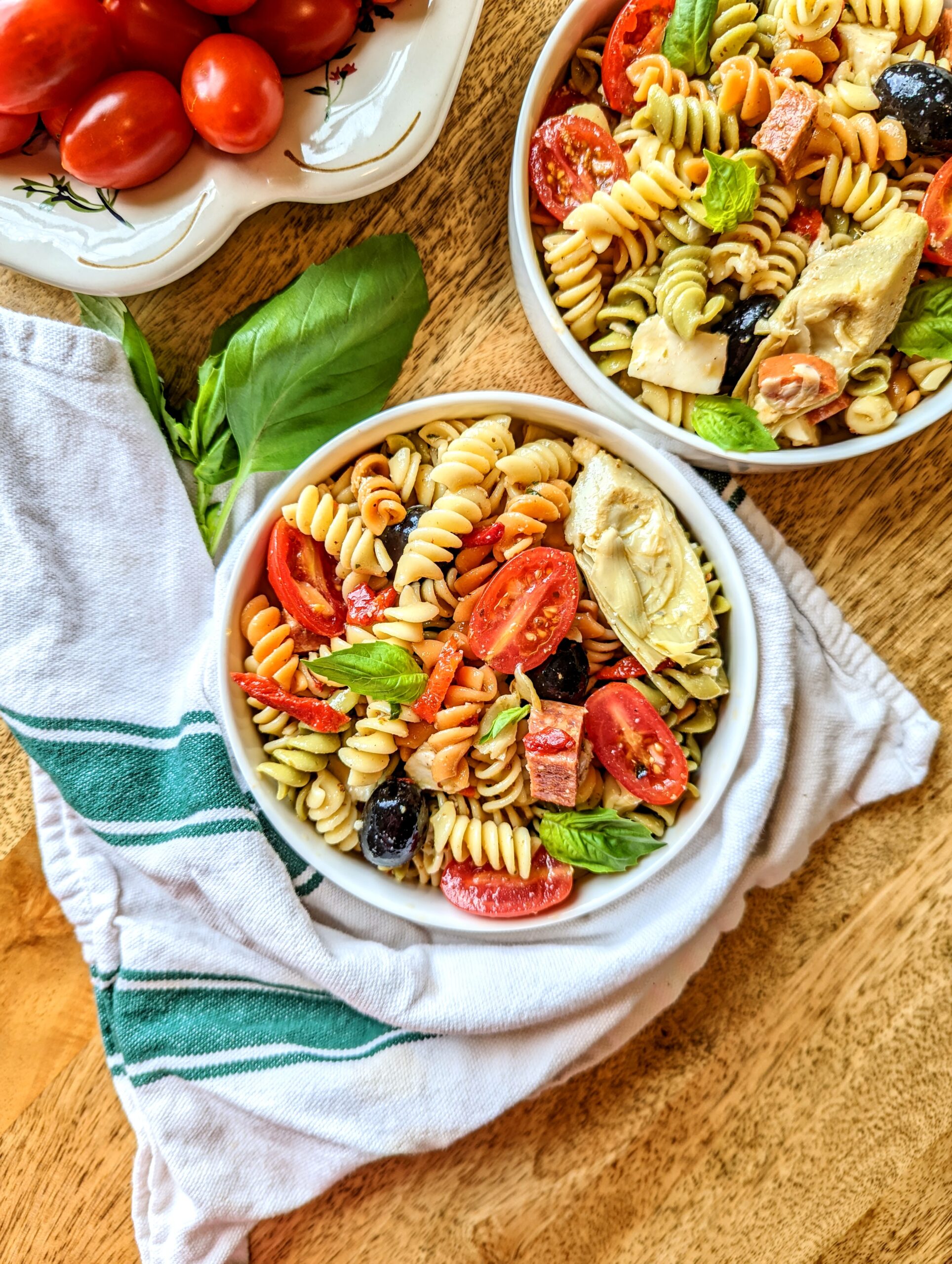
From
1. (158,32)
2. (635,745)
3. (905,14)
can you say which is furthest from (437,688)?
(905,14)

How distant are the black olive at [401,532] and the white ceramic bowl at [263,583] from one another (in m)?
0.17

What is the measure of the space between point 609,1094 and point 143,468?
1.86m

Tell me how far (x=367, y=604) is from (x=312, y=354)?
0.54 metres

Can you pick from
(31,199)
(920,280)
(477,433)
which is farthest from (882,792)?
(31,199)

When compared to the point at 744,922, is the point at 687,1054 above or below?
below

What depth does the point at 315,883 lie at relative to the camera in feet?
6.96

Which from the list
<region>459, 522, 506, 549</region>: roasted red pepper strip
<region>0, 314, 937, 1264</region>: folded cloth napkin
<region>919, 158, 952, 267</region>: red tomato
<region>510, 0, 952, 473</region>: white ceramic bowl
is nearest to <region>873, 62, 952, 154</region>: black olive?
<region>919, 158, 952, 267</region>: red tomato

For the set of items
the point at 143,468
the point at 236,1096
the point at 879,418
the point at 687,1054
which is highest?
the point at 879,418

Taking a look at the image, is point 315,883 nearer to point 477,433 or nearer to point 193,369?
point 477,433

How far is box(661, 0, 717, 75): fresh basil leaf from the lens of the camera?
188 centimetres

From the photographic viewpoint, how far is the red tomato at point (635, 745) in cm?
197

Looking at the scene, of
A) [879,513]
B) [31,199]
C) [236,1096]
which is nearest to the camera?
[31,199]

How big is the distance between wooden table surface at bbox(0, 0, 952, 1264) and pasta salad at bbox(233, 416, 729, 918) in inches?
14.4

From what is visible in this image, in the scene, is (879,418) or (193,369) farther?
(193,369)
